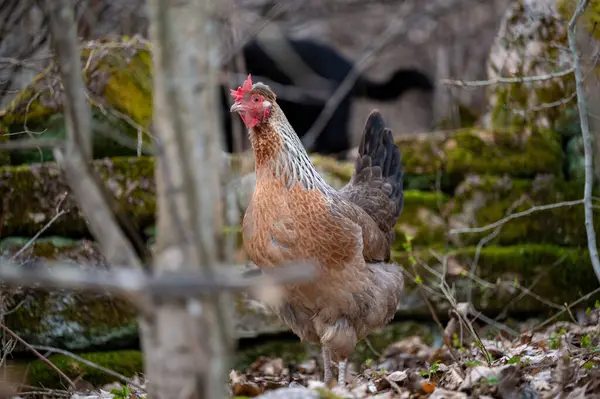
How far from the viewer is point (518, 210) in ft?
19.7

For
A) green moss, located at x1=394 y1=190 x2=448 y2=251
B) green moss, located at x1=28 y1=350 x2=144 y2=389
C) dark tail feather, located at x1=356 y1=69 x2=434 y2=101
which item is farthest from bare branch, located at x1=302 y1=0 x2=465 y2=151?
green moss, located at x1=28 y1=350 x2=144 y2=389

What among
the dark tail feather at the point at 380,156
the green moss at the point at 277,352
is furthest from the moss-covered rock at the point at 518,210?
the green moss at the point at 277,352

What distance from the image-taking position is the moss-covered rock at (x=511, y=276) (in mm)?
5648

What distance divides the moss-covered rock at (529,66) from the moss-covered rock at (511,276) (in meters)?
1.37

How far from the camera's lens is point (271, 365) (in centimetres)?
533

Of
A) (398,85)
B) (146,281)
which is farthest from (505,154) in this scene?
(398,85)

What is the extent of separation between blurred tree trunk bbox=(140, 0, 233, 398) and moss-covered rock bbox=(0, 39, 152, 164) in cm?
352

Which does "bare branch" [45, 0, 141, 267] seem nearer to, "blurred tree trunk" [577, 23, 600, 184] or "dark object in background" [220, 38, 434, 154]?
"blurred tree trunk" [577, 23, 600, 184]

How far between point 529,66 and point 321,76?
5533 mm

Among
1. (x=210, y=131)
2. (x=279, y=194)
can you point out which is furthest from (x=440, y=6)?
(x=210, y=131)

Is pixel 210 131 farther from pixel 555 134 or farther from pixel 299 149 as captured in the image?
pixel 555 134

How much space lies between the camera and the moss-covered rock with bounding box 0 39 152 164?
17.4 ft

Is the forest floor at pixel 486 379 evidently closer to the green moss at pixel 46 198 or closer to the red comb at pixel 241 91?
the green moss at pixel 46 198

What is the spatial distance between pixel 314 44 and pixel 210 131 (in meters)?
9.91
